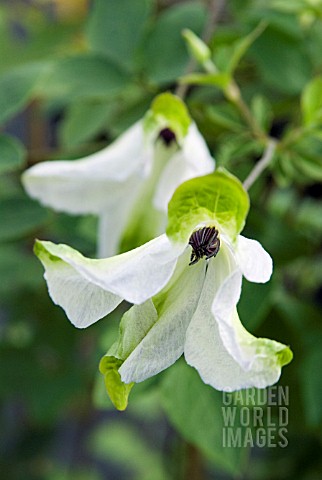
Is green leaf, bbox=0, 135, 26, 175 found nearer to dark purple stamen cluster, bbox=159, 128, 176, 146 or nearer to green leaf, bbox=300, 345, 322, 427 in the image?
dark purple stamen cluster, bbox=159, 128, 176, 146

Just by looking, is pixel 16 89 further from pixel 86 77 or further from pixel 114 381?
pixel 114 381

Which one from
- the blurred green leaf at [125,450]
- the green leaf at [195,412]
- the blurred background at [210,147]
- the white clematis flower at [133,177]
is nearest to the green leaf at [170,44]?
the blurred background at [210,147]

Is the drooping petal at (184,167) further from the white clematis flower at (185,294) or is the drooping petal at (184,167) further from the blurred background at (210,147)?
the white clematis flower at (185,294)

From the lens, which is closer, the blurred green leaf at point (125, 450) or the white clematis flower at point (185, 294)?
the white clematis flower at point (185, 294)

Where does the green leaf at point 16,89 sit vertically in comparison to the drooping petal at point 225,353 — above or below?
below

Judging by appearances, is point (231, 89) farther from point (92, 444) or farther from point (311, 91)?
point (92, 444)

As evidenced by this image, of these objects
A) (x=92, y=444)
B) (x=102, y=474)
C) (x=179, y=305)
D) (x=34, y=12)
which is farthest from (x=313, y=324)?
(x=102, y=474)

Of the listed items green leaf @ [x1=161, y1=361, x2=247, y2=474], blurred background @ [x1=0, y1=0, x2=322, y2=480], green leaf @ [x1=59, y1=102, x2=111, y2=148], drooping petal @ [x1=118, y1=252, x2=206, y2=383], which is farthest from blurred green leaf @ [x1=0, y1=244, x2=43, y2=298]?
drooping petal @ [x1=118, y1=252, x2=206, y2=383]
